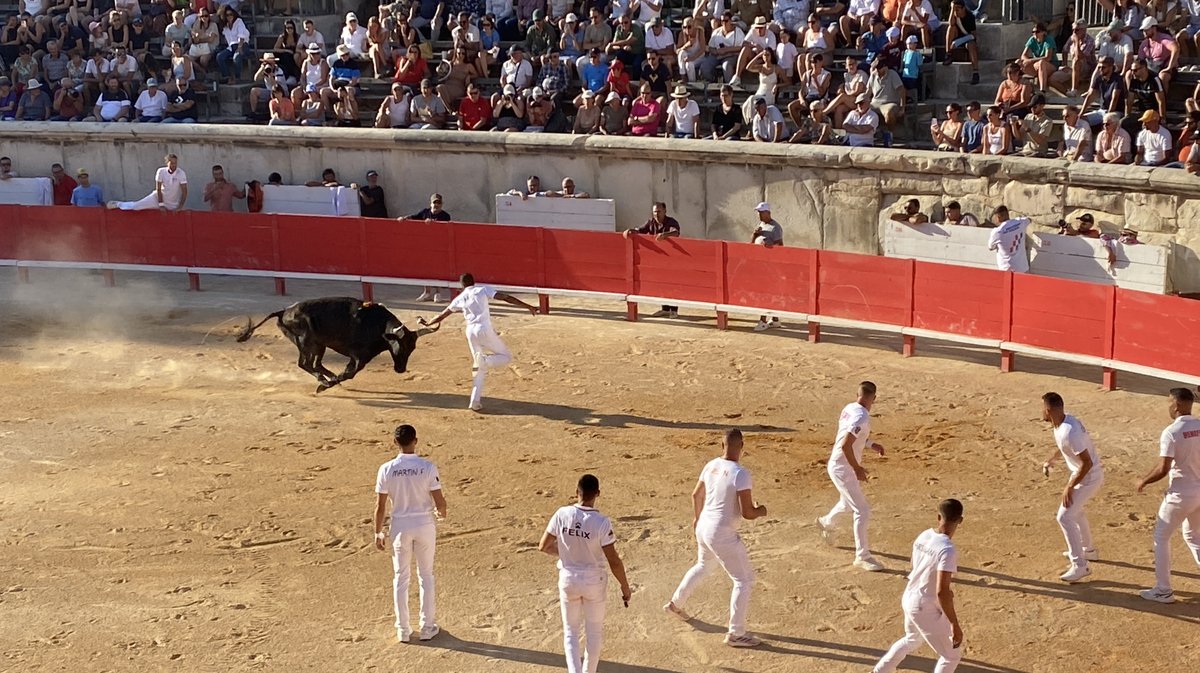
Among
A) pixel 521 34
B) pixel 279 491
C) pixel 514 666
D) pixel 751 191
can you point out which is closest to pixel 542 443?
pixel 279 491

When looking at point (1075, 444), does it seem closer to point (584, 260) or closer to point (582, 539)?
point (582, 539)

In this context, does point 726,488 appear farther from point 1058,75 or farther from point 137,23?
point 137,23

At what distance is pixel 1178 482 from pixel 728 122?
11.7 metres

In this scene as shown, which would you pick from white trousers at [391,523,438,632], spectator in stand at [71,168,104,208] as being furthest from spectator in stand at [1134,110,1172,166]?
spectator in stand at [71,168,104,208]

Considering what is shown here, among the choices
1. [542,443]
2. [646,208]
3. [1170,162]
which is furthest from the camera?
[646,208]

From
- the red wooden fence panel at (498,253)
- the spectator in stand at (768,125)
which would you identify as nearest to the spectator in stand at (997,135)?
the spectator in stand at (768,125)

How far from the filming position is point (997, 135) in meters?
19.9

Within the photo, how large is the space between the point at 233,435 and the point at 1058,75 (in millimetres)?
11324

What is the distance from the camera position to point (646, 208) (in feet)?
73.6

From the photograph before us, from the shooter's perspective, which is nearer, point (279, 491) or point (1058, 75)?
point (279, 491)

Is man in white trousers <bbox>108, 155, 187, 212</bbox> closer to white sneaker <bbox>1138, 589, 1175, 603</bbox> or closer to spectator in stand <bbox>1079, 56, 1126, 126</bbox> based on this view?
spectator in stand <bbox>1079, 56, 1126, 126</bbox>

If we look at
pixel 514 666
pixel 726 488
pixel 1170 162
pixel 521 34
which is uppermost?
pixel 521 34

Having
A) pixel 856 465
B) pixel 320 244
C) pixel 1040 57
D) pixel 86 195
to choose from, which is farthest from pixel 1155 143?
pixel 86 195

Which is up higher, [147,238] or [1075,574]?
[147,238]
